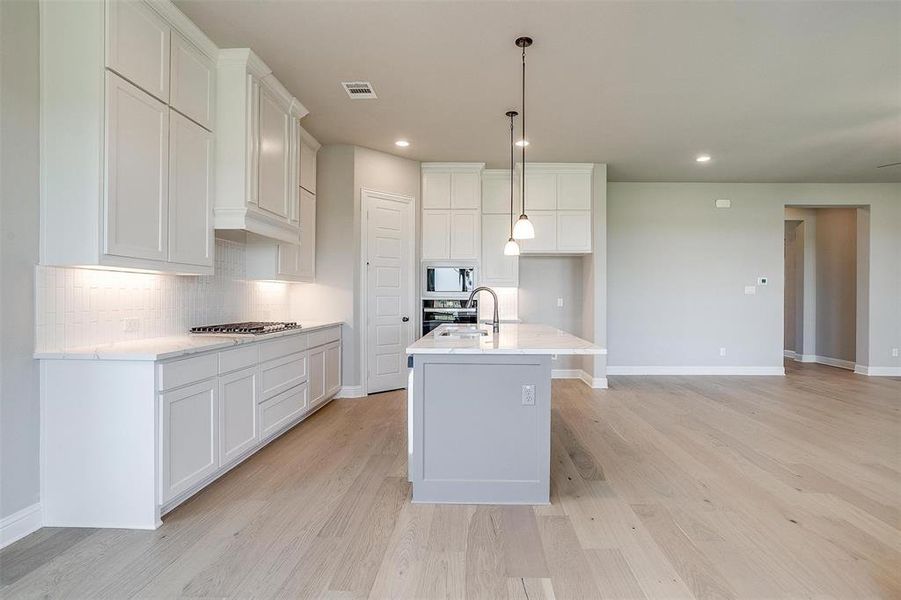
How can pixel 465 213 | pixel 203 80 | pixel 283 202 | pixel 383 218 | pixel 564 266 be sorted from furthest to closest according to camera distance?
pixel 564 266 → pixel 465 213 → pixel 383 218 → pixel 283 202 → pixel 203 80

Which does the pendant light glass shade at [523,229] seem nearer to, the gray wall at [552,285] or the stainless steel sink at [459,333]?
the stainless steel sink at [459,333]

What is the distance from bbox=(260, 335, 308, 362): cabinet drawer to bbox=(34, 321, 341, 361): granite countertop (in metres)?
0.20

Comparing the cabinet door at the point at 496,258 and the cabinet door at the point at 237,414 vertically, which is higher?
the cabinet door at the point at 496,258

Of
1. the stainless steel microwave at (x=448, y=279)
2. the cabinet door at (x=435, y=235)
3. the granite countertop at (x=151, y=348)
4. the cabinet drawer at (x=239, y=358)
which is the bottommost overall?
the cabinet drawer at (x=239, y=358)

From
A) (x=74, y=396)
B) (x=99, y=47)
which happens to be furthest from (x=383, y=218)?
(x=74, y=396)

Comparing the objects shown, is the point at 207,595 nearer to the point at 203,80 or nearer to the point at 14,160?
the point at 14,160

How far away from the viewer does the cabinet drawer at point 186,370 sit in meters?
2.19

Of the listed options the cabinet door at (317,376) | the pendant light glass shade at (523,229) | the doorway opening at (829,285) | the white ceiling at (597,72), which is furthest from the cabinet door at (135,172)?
the doorway opening at (829,285)

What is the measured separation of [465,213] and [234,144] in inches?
122

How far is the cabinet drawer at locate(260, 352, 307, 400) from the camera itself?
3219 mm

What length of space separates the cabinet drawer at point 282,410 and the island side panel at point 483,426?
52.1 inches

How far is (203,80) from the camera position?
2.96 metres

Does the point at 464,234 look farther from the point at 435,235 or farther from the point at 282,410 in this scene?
the point at 282,410

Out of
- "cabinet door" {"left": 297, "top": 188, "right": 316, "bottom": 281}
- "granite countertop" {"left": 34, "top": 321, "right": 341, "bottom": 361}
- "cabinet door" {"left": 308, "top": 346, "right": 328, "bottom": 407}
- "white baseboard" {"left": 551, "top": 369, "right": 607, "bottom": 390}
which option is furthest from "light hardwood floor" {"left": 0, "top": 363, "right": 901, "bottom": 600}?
"white baseboard" {"left": 551, "top": 369, "right": 607, "bottom": 390}
